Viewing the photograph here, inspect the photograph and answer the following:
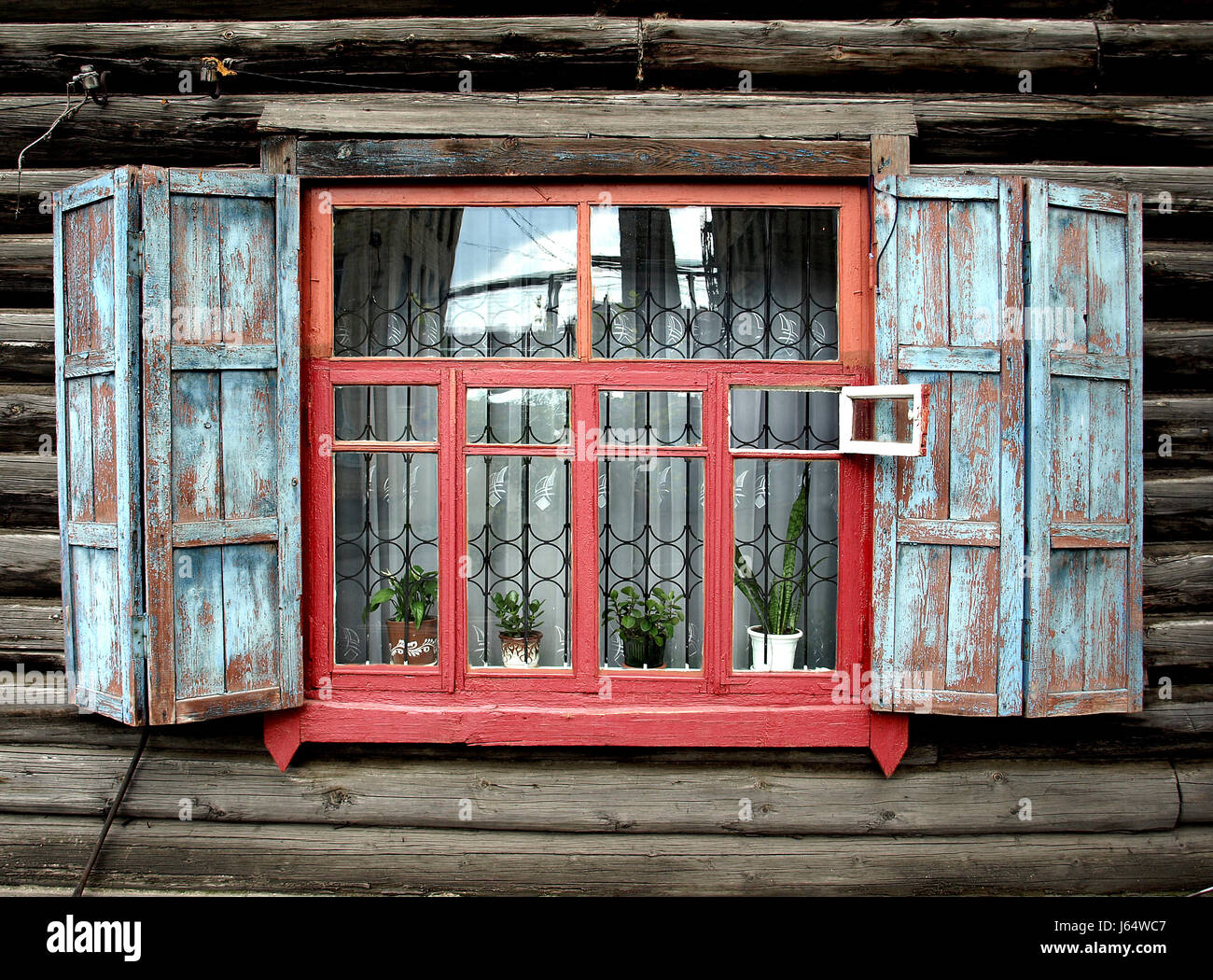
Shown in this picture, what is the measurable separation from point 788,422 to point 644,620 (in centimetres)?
99

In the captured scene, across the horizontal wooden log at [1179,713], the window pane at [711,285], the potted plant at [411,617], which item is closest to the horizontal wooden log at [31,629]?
the potted plant at [411,617]

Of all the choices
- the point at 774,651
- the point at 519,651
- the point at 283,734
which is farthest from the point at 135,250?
Answer: the point at 774,651

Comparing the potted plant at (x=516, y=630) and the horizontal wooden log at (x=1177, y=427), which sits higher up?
the horizontal wooden log at (x=1177, y=427)

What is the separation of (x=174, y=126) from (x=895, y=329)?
9.76 ft

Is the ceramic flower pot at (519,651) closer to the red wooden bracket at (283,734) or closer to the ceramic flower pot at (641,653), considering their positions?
the ceramic flower pot at (641,653)

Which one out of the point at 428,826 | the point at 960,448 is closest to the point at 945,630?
the point at 960,448

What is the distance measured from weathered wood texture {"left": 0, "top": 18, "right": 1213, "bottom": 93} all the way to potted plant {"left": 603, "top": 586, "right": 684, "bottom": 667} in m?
2.07

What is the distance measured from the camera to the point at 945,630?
3.21 m

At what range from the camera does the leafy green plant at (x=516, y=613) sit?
3.48 m

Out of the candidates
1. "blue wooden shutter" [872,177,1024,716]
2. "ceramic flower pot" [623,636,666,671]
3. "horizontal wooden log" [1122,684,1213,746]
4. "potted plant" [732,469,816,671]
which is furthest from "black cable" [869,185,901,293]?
"horizontal wooden log" [1122,684,1213,746]

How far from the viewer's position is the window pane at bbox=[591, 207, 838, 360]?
11.5 ft

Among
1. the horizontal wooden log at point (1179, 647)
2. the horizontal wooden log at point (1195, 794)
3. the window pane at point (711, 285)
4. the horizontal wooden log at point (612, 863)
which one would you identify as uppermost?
the window pane at point (711, 285)

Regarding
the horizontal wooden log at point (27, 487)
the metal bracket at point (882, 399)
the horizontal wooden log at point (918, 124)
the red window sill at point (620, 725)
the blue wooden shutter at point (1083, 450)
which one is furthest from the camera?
the horizontal wooden log at point (27, 487)

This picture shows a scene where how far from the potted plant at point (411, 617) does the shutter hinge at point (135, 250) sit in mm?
1441
